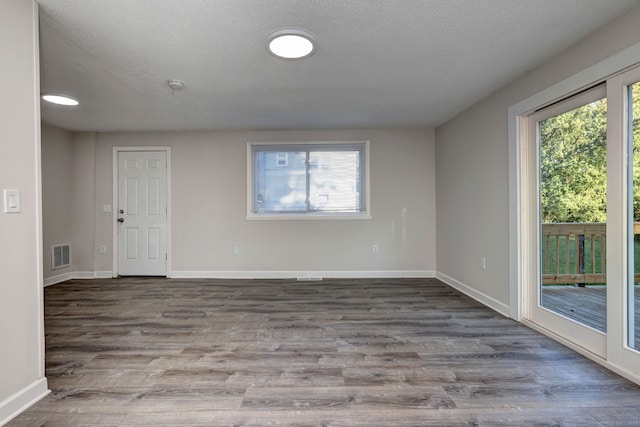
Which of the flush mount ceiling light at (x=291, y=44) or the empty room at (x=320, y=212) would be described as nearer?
the empty room at (x=320, y=212)

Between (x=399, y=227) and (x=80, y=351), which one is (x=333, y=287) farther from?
(x=80, y=351)

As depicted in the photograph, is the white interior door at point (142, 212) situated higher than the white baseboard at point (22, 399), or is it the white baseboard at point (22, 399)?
the white interior door at point (142, 212)

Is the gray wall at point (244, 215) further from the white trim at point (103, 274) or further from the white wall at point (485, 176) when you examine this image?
the white wall at point (485, 176)

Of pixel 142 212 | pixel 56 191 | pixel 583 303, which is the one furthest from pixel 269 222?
pixel 583 303

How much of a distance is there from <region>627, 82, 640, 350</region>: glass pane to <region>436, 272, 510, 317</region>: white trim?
107cm

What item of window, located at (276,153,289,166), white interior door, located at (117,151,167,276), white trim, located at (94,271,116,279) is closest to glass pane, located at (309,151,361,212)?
window, located at (276,153,289,166)

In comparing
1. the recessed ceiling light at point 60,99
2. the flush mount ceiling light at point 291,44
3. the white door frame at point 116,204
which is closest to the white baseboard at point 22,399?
the flush mount ceiling light at point 291,44

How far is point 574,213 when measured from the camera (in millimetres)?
2334

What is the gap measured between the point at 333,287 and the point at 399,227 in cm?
142

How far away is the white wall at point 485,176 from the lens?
2158 mm

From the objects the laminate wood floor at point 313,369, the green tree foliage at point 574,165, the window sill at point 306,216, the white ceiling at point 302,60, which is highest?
the white ceiling at point 302,60

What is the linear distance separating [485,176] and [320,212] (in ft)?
7.52

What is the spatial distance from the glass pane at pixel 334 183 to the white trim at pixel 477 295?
5.33ft

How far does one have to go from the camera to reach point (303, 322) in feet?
9.17
